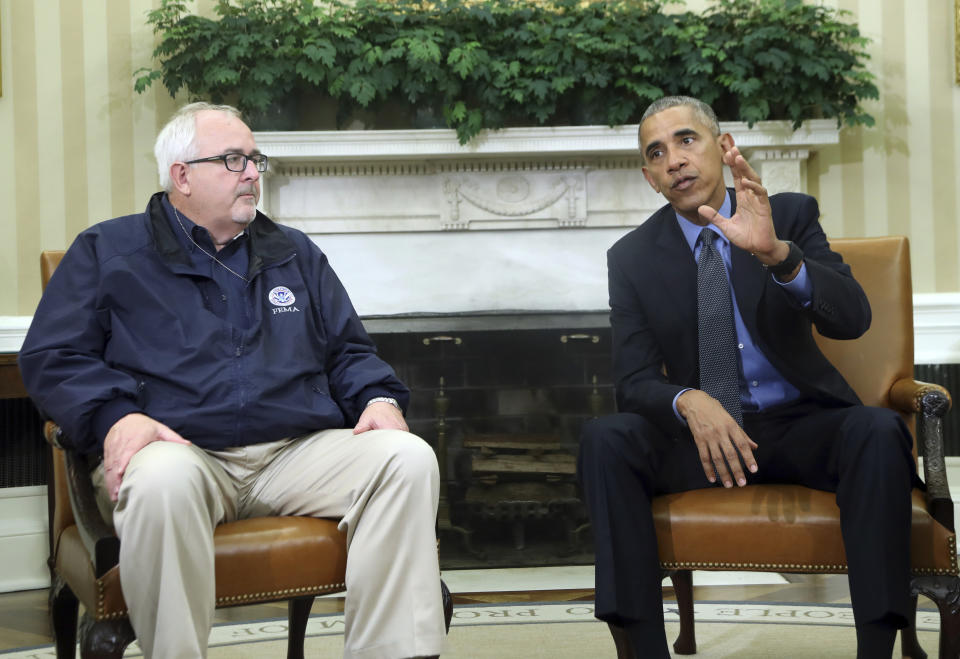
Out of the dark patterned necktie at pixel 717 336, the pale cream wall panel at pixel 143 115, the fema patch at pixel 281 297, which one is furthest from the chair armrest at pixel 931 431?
the pale cream wall panel at pixel 143 115

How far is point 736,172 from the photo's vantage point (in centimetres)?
184

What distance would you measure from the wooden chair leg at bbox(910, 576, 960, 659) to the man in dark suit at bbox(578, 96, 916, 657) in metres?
0.12

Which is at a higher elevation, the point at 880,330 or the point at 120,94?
the point at 120,94

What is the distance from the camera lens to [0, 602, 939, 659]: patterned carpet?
8.06 feet

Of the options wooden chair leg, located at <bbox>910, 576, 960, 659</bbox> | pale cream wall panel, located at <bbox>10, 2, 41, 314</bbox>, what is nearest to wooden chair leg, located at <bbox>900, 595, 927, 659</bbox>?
wooden chair leg, located at <bbox>910, 576, 960, 659</bbox>

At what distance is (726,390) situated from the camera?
2064 mm

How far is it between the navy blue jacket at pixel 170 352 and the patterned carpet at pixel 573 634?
0.85m

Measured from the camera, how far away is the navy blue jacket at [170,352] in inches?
71.9

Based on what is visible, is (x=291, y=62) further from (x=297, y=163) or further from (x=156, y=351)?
(x=156, y=351)

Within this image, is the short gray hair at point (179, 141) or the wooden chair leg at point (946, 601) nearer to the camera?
the wooden chair leg at point (946, 601)

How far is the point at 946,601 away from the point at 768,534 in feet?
1.16

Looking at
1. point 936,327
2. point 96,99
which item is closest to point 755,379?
point 936,327

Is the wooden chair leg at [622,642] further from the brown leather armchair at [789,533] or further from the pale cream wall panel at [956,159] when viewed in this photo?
the pale cream wall panel at [956,159]

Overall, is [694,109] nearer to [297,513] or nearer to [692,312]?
[692,312]
